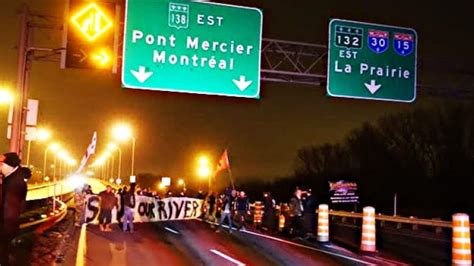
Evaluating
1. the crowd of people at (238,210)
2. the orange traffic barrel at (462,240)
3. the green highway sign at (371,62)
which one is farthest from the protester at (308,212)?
the orange traffic barrel at (462,240)

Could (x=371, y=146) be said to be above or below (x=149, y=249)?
above

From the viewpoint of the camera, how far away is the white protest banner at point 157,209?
2947cm

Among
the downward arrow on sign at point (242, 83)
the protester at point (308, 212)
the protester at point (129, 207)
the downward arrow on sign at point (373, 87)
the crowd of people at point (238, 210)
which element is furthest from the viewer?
the crowd of people at point (238, 210)

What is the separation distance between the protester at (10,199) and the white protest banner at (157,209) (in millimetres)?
18925

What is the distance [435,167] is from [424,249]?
152 ft

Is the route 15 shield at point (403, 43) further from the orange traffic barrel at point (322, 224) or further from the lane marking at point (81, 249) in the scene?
the lane marking at point (81, 249)

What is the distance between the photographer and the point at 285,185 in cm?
10900

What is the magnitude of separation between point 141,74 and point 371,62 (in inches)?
313

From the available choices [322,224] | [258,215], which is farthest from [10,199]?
[258,215]

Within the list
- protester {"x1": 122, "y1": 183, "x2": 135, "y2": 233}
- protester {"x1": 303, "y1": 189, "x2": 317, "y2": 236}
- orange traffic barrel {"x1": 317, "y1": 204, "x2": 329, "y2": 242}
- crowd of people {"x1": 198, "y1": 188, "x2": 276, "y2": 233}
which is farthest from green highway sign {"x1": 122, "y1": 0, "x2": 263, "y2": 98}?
crowd of people {"x1": 198, "y1": 188, "x2": 276, "y2": 233}

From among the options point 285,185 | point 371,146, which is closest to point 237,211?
point 371,146

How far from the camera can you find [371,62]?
77.8 ft

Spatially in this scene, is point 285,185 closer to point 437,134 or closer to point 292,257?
point 437,134

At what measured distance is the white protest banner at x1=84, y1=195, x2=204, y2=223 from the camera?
2947 cm
